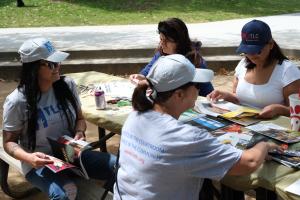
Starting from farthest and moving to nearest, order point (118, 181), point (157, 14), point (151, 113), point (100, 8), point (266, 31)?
point (100, 8)
point (157, 14)
point (266, 31)
point (118, 181)
point (151, 113)

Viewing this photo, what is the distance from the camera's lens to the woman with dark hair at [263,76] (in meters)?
2.90

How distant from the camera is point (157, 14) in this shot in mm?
13570

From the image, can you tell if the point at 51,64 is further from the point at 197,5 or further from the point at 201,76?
the point at 197,5

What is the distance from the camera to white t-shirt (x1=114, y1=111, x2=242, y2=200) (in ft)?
6.05

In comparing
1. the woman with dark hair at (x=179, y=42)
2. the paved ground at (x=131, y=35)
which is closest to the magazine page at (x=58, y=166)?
the woman with dark hair at (x=179, y=42)

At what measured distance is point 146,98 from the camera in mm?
2010

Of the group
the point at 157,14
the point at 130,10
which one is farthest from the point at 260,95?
the point at 130,10

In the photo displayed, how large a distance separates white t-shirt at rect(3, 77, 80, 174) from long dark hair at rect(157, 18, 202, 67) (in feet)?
3.73

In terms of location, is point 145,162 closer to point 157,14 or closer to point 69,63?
point 69,63

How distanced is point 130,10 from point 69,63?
7011mm

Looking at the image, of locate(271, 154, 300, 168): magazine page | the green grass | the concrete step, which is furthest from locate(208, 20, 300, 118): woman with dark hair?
the green grass

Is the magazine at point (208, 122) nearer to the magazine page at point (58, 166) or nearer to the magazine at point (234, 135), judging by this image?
the magazine at point (234, 135)

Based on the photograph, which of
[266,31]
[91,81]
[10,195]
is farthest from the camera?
[91,81]

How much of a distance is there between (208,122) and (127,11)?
11.8m
